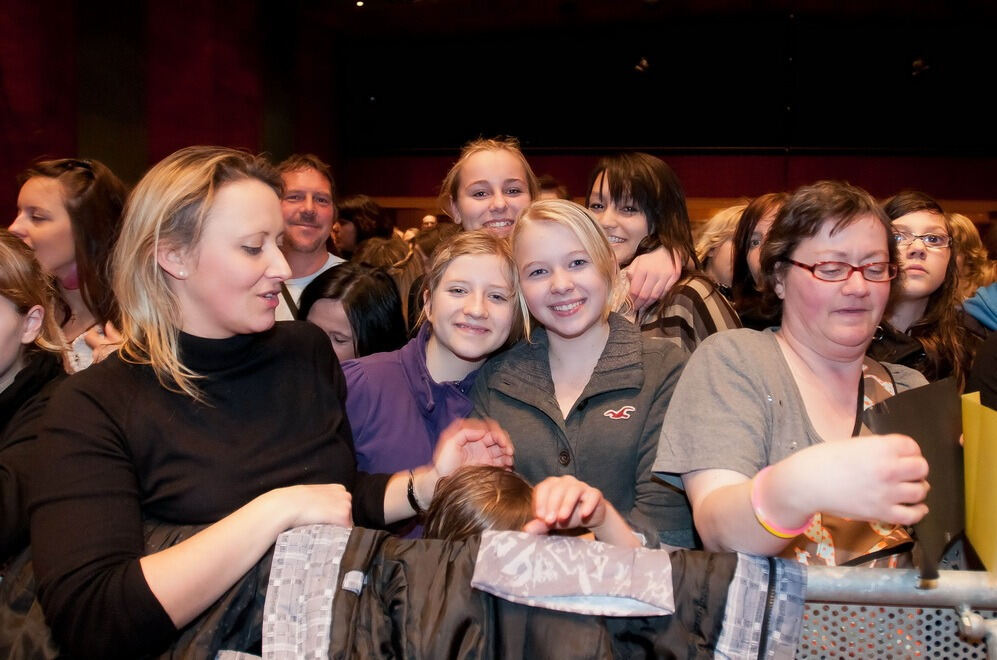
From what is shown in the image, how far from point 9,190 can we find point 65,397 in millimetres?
4529

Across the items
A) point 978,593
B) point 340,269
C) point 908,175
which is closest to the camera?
point 978,593

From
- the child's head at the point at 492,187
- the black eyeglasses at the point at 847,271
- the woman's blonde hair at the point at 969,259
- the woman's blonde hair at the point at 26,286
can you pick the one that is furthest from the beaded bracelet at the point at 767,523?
the woman's blonde hair at the point at 969,259

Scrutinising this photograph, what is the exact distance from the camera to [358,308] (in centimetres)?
275

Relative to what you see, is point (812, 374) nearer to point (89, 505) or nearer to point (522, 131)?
point (89, 505)

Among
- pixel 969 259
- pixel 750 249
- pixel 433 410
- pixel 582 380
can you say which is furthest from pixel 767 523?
pixel 969 259

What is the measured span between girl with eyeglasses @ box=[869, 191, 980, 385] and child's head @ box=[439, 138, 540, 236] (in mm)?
1271

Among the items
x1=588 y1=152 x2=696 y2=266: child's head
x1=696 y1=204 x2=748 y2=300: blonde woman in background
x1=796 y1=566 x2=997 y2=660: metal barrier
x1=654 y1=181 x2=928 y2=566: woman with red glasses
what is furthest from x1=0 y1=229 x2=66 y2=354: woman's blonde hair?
x1=696 y1=204 x2=748 y2=300: blonde woman in background

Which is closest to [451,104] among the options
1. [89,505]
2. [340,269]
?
[340,269]

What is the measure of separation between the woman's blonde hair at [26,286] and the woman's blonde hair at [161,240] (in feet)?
1.10

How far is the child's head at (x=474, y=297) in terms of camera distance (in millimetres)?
2082

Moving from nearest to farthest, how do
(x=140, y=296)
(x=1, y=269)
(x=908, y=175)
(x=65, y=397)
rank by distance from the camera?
1. (x=65, y=397)
2. (x=140, y=296)
3. (x=1, y=269)
4. (x=908, y=175)

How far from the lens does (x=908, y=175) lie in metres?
8.61

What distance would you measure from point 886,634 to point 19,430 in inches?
61.5

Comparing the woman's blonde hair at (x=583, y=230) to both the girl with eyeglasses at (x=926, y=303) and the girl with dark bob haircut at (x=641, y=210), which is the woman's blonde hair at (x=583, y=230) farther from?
the girl with eyeglasses at (x=926, y=303)
